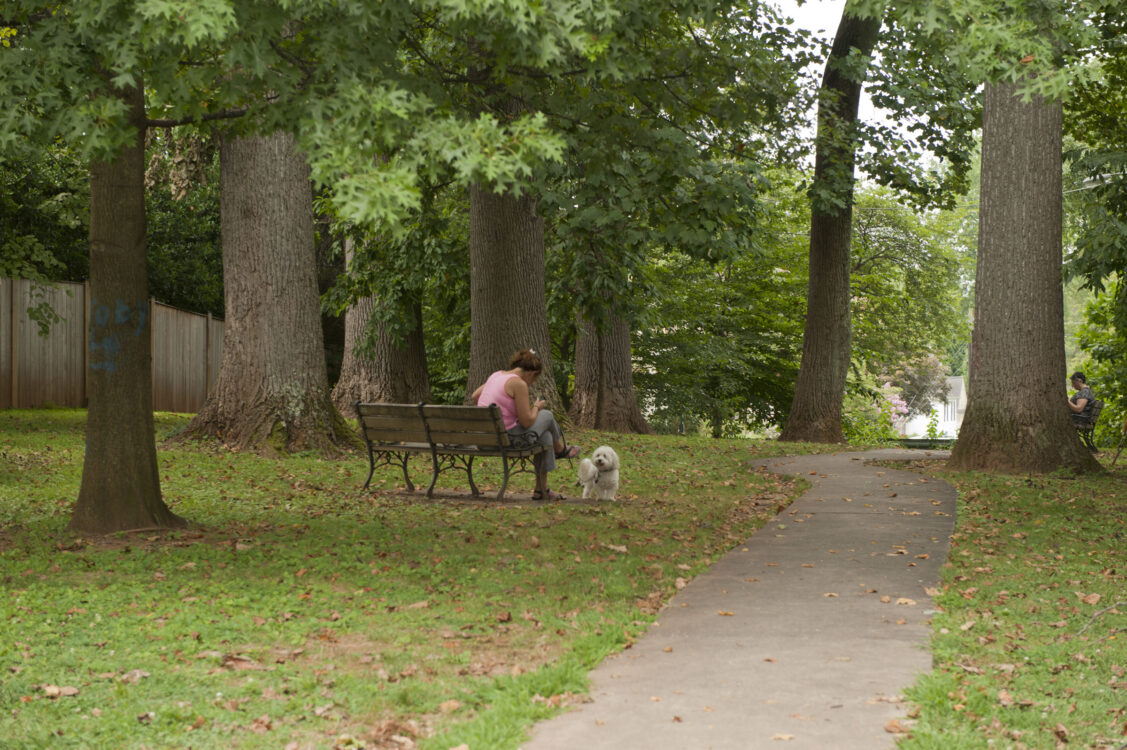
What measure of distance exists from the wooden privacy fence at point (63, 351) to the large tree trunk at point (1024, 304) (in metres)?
12.1

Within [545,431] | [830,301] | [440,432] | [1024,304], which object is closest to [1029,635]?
[545,431]

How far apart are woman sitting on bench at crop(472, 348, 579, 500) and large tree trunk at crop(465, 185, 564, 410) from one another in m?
4.60

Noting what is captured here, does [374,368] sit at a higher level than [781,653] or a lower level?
higher

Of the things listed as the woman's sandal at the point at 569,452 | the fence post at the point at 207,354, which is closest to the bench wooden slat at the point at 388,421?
the woman's sandal at the point at 569,452

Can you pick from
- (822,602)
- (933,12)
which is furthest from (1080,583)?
(933,12)

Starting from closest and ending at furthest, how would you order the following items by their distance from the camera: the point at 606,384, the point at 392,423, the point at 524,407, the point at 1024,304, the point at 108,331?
the point at 108,331 < the point at 524,407 < the point at 392,423 < the point at 1024,304 < the point at 606,384

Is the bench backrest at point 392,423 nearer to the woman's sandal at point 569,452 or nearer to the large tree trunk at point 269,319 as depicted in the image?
the woman's sandal at point 569,452

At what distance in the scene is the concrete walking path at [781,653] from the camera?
14.1ft

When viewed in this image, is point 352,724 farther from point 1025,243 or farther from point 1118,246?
point 1118,246

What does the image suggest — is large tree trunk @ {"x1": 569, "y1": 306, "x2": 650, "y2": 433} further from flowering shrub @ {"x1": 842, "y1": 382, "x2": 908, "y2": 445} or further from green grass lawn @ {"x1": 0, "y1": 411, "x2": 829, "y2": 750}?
flowering shrub @ {"x1": 842, "y1": 382, "x2": 908, "y2": 445}

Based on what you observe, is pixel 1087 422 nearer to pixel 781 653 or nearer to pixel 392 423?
pixel 392 423

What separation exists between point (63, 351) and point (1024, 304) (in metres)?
16.0

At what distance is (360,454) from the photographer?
12977 mm

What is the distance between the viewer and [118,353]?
7887 millimetres
